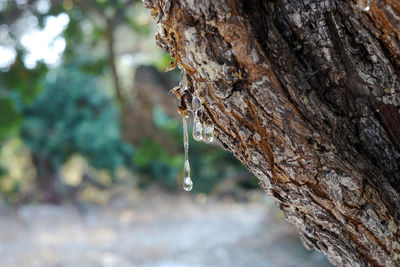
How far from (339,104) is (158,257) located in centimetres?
384

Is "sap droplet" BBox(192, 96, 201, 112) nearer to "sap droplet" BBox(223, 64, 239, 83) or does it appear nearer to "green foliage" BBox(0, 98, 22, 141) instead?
"sap droplet" BBox(223, 64, 239, 83)

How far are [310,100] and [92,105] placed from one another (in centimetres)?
583

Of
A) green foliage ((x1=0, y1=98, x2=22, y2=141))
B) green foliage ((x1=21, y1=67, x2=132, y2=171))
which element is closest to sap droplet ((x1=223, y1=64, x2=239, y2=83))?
green foliage ((x1=0, y1=98, x2=22, y2=141))

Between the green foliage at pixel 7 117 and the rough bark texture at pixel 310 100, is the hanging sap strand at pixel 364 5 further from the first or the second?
the green foliage at pixel 7 117

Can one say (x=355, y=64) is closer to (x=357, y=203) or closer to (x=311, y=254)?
(x=357, y=203)

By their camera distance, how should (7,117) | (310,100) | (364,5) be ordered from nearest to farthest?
(364,5) → (310,100) → (7,117)

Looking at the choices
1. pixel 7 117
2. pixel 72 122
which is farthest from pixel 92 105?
pixel 7 117

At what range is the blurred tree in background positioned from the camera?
9.70ft

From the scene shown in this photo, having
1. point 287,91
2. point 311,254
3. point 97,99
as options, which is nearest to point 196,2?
point 287,91

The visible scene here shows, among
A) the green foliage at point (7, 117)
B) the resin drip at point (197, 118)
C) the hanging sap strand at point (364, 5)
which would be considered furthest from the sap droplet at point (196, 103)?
the green foliage at point (7, 117)

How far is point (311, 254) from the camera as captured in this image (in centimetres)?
404

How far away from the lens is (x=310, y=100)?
697mm

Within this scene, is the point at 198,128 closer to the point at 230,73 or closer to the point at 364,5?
the point at 230,73

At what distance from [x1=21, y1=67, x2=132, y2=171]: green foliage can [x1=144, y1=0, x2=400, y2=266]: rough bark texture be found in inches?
219
